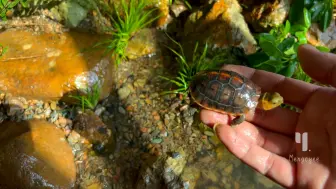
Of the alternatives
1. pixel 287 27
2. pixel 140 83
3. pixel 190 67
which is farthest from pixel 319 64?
pixel 140 83

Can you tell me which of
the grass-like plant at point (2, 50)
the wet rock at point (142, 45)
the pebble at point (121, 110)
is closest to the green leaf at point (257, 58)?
the wet rock at point (142, 45)

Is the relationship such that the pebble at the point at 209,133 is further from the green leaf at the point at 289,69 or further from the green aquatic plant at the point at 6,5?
the green aquatic plant at the point at 6,5

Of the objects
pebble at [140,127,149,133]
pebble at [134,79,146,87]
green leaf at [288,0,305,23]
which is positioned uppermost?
green leaf at [288,0,305,23]

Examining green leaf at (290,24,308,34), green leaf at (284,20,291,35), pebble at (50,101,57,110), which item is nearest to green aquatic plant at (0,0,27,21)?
pebble at (50,101,57,110)

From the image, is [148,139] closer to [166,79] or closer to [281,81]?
[166,79]

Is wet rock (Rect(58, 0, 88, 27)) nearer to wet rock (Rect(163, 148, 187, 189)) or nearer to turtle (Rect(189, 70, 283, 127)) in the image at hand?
turtle (Rect(189, 70, 283, 127))
